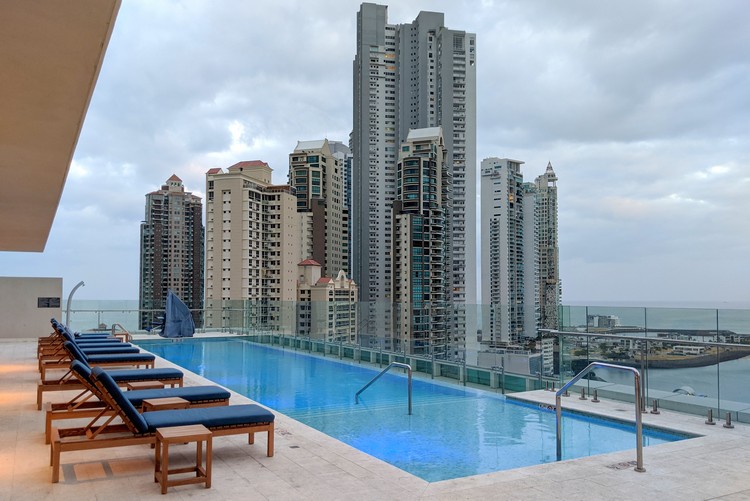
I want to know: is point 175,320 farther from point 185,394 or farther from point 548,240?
point 548,240

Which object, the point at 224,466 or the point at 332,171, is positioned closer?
the point at 224,466

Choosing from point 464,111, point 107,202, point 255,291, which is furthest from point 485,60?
point 107,202

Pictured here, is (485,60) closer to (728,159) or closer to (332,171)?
(332,171)

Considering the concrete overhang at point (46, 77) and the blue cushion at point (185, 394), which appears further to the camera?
the blue cushion at point (185, 394)

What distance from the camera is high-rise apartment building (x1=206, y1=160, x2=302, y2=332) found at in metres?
55.3

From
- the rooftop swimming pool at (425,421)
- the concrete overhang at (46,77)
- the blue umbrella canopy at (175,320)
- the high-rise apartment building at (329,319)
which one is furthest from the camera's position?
the blue umbrella canopy at (175,320)

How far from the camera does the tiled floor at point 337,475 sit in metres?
3.69

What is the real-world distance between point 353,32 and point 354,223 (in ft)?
99.9

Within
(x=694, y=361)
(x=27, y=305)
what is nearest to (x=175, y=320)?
(x=27, y=305)

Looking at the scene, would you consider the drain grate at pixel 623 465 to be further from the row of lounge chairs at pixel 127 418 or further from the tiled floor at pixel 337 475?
the row of lounge chairs at pixel 127 418

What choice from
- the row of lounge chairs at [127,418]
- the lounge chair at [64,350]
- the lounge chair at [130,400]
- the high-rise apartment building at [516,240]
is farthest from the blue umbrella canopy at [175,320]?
the high-rise apartment building at [516,240]

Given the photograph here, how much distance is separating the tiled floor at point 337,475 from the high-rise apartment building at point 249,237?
1842 inches

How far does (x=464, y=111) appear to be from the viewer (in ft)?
235

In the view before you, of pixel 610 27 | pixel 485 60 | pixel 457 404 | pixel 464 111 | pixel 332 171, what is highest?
pixel 485 60
